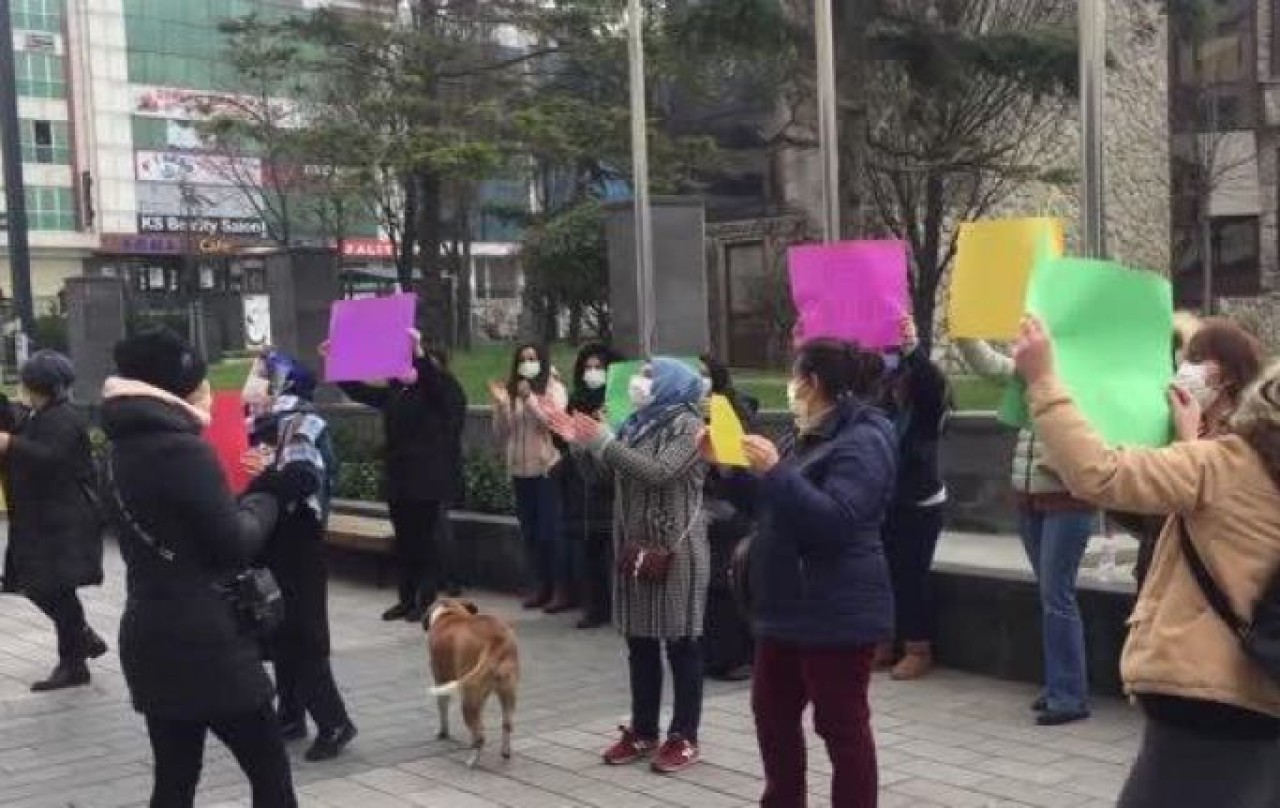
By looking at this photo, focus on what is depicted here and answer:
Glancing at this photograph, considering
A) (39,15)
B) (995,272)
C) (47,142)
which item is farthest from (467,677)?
(47,142)

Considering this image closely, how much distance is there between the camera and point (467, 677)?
243 inches

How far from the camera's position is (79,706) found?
778 centimetres

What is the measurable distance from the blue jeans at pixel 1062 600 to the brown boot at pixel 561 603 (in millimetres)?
3832

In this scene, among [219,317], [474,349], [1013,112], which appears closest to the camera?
[1013,112]

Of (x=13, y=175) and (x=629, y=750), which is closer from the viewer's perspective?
(x=629, y=750)

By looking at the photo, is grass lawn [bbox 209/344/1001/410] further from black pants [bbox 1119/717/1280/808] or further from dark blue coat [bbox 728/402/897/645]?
black pants [bbox 1119/717/1280/808]

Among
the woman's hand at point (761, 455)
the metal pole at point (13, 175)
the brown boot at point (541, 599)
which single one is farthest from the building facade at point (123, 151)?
the woman's hand at point (761, 455)

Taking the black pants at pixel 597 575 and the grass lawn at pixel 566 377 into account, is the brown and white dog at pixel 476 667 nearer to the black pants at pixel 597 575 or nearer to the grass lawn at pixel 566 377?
the black pants at pixel 597 575

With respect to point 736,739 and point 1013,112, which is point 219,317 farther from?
point 736,739

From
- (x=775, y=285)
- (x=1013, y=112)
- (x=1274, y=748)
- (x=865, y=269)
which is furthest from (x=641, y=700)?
(x=775, y=285)

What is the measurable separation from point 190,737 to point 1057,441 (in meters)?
2.68

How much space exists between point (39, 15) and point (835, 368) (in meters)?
70.6

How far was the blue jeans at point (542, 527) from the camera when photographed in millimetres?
9641

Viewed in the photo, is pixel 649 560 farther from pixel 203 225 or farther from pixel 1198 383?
pixel 203 225
